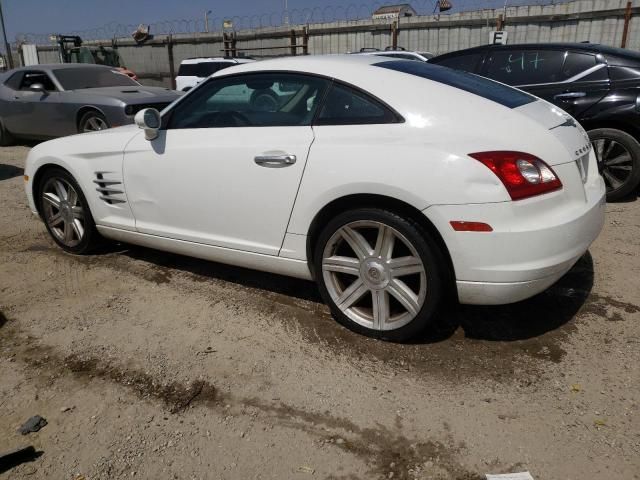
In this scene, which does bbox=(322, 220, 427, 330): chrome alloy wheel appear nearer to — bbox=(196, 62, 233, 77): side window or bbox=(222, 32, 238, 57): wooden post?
bbox=(196, 62, 233, 77): side window

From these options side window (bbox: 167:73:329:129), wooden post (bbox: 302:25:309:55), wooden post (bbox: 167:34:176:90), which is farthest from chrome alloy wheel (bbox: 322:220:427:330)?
wooden post (bbox: 167:34:176:90)

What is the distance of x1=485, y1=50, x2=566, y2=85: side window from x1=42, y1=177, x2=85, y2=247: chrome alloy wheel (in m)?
4.63

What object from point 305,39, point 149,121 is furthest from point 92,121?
point 305,39

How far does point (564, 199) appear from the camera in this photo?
9.36 feet

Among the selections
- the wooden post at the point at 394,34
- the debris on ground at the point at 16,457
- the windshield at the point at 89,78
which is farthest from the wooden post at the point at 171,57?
the debris on ground at the point at 16,457

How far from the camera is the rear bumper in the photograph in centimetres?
267

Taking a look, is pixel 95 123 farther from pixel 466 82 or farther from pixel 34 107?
pixel 466 82

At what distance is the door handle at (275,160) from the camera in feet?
10.4

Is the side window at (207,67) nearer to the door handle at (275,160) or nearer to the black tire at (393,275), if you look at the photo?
the door handle at (275,160)

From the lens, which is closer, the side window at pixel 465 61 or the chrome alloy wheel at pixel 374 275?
the chrome alloy wheel at pixel 374 275

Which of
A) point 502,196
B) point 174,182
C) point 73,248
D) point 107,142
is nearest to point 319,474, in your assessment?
point 502,196

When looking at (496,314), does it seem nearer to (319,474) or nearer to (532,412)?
(532,412)

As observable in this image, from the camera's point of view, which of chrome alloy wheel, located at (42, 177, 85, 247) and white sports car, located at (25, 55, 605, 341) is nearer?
white sports car, located at (25, 55, 605, 341)

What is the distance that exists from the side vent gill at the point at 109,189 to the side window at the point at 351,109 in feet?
5.67
